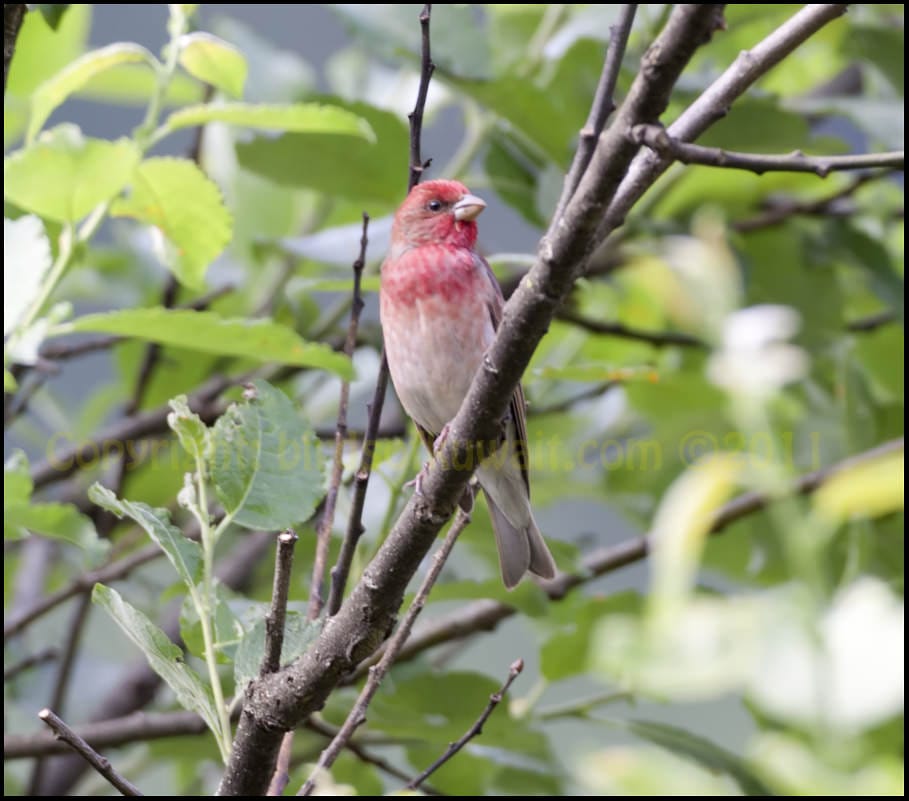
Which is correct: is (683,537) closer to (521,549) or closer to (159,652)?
(159,652)

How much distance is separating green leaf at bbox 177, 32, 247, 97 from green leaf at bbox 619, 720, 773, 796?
Result: 5.37 feet

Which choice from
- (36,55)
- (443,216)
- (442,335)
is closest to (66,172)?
(36,55)

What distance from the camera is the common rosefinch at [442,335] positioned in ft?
10.5

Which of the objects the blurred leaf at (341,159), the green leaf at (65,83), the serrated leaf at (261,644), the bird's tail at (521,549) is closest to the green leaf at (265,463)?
the serrated leaf at (261,644)

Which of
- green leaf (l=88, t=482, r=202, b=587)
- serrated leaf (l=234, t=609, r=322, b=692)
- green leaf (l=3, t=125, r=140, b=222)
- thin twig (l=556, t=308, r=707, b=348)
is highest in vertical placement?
thin twig (l=556, t=308, r=707, b=348)

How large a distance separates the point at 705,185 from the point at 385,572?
2.15m

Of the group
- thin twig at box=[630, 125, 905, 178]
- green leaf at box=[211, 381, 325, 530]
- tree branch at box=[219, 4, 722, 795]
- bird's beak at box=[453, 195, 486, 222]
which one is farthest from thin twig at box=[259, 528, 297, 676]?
bird's beak at box=[453, 195, 486, 222]

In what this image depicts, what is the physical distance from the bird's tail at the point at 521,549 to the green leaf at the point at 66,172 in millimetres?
1263

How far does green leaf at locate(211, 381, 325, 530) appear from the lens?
1.79m

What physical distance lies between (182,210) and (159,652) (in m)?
1.03

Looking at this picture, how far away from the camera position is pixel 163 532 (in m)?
1.70

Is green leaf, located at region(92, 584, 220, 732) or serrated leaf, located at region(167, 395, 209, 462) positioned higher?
serrated leaf, located at region(167, 395, 209, 462)

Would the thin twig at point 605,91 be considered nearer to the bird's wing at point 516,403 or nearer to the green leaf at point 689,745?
the bird's wing at point 516,403

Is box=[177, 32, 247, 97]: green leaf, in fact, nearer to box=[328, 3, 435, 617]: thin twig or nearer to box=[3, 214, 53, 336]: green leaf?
box=[3, 214, 53, 336]: green leaf
